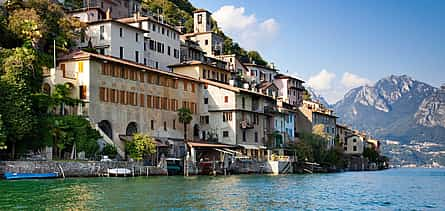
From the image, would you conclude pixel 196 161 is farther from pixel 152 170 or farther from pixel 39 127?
pixel 39 127

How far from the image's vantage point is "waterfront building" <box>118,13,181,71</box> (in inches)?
3332

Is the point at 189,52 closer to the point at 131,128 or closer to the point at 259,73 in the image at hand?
the point at 259,73

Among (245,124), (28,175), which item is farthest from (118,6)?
(28,175)

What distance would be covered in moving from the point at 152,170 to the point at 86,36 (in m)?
21.4

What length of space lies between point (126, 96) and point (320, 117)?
5327 centimetres

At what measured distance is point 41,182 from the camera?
48219 millimetres

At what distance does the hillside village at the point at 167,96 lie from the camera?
6650 cm

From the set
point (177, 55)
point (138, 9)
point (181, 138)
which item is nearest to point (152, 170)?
point (181, 138)

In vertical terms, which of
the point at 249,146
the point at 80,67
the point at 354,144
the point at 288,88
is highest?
the point at 288,88

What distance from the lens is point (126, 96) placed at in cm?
7094

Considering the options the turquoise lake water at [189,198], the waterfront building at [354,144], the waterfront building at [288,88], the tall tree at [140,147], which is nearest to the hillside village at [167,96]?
the tall tree at [140,147]

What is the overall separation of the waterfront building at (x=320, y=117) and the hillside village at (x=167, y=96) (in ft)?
0.90

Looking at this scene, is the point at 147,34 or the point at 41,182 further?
the point at 147,34

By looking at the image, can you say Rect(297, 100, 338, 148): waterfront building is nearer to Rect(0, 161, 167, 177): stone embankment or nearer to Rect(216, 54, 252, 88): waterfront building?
Rect(216, 54, 252, 88): waterfront building
